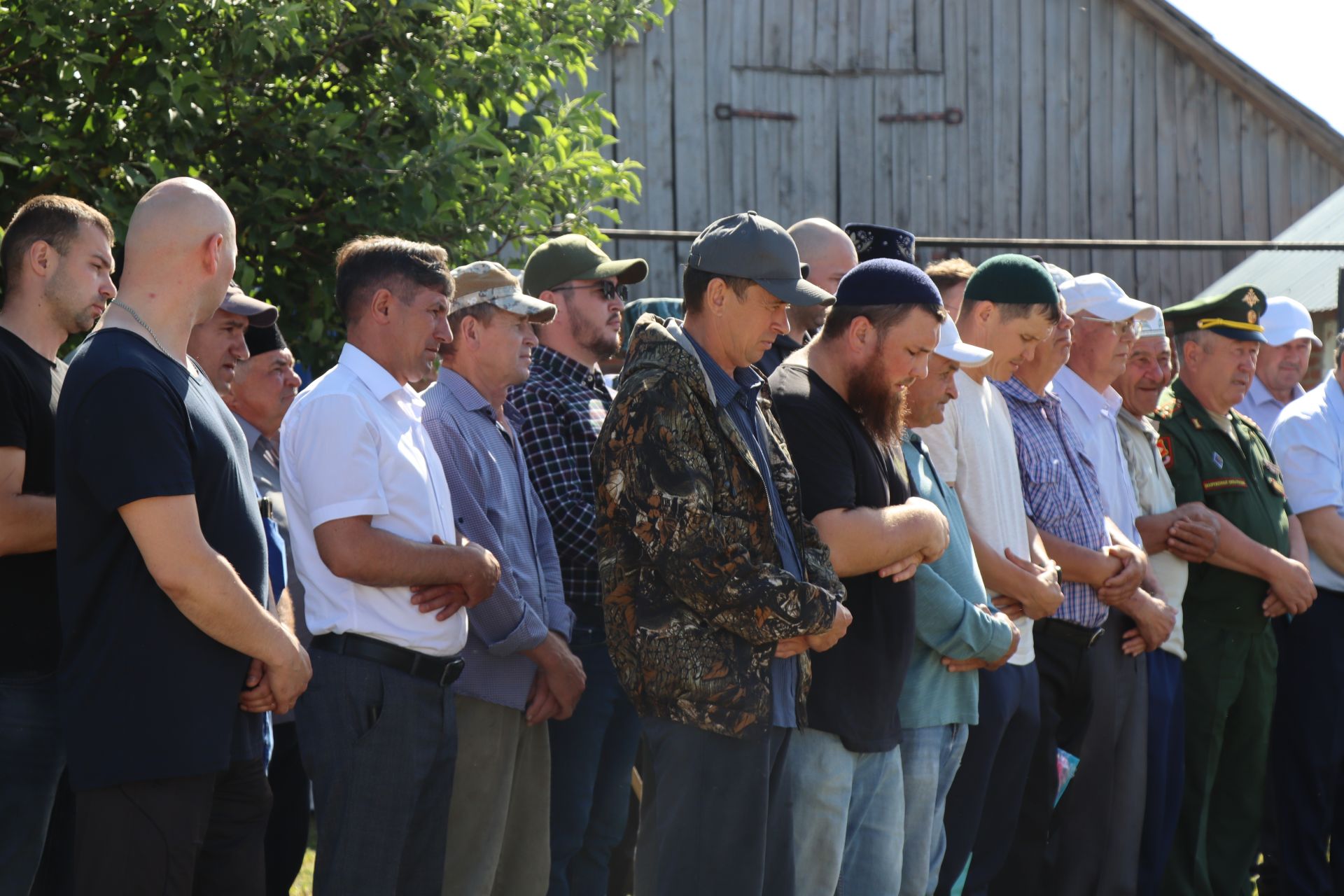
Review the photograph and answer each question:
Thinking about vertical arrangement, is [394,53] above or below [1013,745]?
above

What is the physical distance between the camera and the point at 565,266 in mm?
5121

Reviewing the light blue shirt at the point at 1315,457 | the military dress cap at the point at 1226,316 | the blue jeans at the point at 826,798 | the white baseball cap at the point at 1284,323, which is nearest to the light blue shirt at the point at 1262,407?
the white baseball cap at the point at 1284,323

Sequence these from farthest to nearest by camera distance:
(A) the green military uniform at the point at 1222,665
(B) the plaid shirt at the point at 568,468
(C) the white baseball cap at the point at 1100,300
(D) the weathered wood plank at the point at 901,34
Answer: (D) the weathered wood plank at the point at 901,34 < (A) the green military uniform at the point at 1222,665 < (C) the white baseball cap at the point at 1100,300 < (B) the plaid shirt at the point at 568,468

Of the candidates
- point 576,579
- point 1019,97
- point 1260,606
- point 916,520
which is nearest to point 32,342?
point 576,579

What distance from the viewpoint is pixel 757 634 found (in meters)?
3.37

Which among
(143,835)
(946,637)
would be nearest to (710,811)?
(946,637)

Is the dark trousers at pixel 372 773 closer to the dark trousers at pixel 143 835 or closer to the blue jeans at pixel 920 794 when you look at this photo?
the dark trousers at pixel 143 835

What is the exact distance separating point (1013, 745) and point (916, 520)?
132 centimetres

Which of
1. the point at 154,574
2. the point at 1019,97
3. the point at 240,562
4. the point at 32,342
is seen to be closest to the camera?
the point at 154,574

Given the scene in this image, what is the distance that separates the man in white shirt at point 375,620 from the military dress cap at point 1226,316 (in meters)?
3.73

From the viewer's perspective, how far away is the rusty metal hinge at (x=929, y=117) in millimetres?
11992

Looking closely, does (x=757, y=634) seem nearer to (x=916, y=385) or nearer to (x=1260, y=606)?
(x=916, y=385)

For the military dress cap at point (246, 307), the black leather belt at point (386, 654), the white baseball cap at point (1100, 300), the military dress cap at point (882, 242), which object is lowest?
the black leather belt at point (386, 654)

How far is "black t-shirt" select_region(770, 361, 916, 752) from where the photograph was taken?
3.78 m
